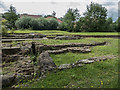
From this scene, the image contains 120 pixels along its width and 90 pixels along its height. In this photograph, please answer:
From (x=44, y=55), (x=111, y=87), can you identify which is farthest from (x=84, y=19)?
(x=111, y=87)

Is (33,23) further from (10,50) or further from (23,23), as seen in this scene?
(10,50)

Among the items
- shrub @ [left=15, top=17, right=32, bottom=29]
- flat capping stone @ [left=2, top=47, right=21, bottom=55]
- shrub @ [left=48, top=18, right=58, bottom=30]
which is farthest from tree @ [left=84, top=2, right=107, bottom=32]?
flat capping stone @ [left=2, top=47, right=21, bottom=55]

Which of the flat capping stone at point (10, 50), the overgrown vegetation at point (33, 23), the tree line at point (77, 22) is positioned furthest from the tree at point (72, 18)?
the flat capping stone at point (10, 50)

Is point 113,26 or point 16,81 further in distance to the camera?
point 113,26

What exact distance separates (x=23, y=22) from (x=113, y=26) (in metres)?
28.5

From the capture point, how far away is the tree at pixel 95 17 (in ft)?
94.4

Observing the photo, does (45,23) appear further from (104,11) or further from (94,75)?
(94,75)

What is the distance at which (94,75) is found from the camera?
3920 millimetres

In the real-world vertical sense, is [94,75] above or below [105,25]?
below

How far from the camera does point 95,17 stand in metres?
29.7

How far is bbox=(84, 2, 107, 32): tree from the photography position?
28781 mm

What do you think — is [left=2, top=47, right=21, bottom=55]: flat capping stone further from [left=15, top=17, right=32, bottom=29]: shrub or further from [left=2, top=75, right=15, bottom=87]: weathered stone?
[left=15, top=17, right=32, bottom=29]: shrub

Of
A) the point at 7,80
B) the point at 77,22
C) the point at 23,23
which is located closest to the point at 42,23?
the point at 23,23

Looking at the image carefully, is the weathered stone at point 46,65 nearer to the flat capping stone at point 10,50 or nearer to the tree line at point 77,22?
the flat capping stone at point 10,50
